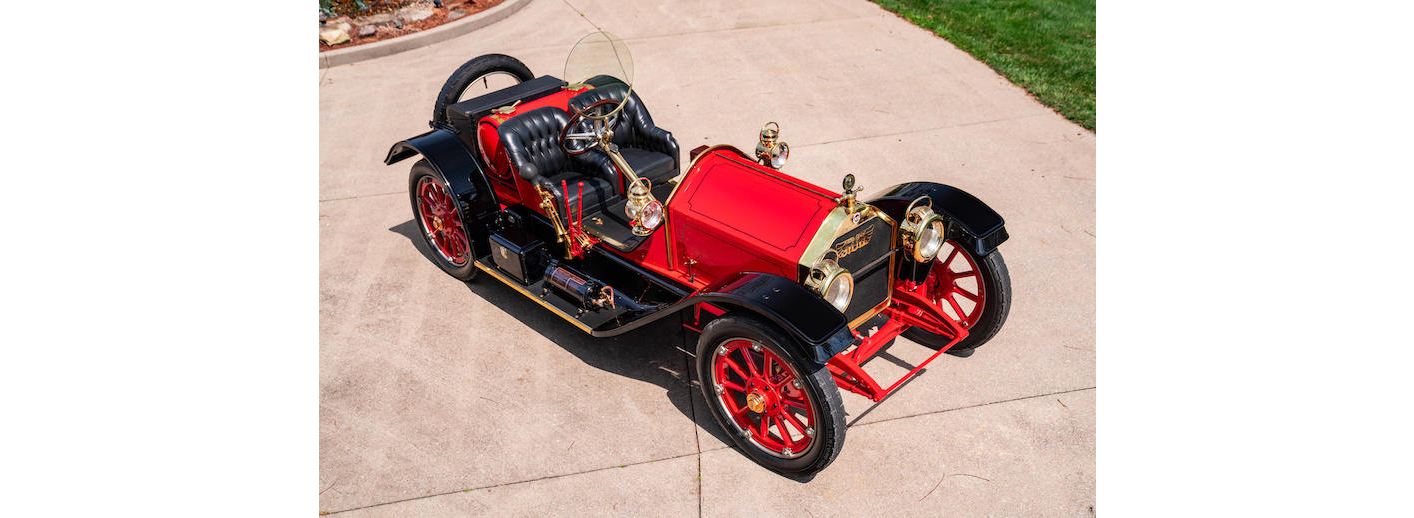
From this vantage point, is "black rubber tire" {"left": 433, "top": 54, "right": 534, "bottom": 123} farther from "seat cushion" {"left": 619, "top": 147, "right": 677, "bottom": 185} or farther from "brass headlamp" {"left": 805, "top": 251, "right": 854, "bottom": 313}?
"brass headlamp" {"left": 805, "top": 251, "right": 854, "bottom": 313}

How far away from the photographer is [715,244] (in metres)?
5.00

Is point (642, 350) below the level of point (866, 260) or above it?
below

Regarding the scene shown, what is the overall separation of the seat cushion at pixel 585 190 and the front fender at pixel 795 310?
1.59 m

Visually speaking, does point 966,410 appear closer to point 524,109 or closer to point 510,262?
point 510,262

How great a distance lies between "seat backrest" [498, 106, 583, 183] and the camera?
5727 mm

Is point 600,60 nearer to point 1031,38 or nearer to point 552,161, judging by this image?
point 552,161

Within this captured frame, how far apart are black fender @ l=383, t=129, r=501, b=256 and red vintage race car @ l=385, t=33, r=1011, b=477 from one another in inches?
0.5

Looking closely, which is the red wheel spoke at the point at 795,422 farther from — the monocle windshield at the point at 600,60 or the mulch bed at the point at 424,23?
the mulch bed at the point at 424,23

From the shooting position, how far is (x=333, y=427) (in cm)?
524

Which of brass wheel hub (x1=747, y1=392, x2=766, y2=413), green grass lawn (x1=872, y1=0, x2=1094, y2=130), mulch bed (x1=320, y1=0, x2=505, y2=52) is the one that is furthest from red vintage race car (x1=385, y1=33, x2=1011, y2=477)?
mulch bed (x1=320, y1=0, x2=505, y2=52)

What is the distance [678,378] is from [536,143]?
6.36ft

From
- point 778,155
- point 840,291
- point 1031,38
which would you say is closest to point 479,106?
point 778,155

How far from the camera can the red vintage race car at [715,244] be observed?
14.8ft

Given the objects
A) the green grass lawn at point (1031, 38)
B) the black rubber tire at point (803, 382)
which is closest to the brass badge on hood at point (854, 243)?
the black rubber tire at point (803, 382)
